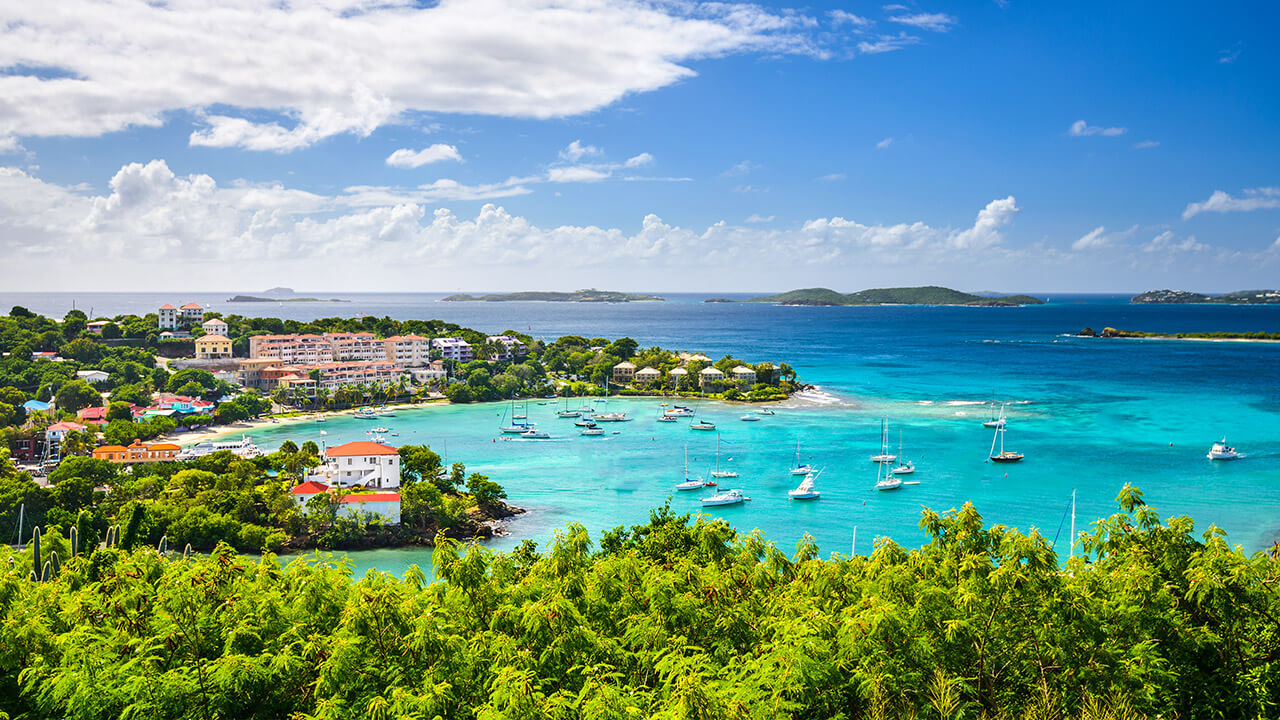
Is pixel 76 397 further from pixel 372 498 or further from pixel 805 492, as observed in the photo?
pixel 805 492

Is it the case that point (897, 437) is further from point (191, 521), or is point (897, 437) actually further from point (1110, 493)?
point (191, 521)

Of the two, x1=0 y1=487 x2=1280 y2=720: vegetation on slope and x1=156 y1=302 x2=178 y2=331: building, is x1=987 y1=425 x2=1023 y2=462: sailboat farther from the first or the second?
x1=156 y1=302 x2=178 y2=331: building

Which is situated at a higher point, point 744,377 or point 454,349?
point 454,349

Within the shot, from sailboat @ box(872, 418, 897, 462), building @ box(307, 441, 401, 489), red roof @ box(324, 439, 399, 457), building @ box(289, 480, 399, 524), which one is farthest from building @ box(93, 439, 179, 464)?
sailboat @ box(872, 418, 897, 462)

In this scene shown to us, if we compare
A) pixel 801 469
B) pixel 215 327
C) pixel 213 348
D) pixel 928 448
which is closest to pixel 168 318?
pixel 215 327

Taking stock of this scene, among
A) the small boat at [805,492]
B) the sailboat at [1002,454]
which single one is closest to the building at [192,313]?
the small boat at [805,492]

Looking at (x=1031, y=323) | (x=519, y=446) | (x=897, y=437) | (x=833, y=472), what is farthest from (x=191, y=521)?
(x=1031, y=323)
